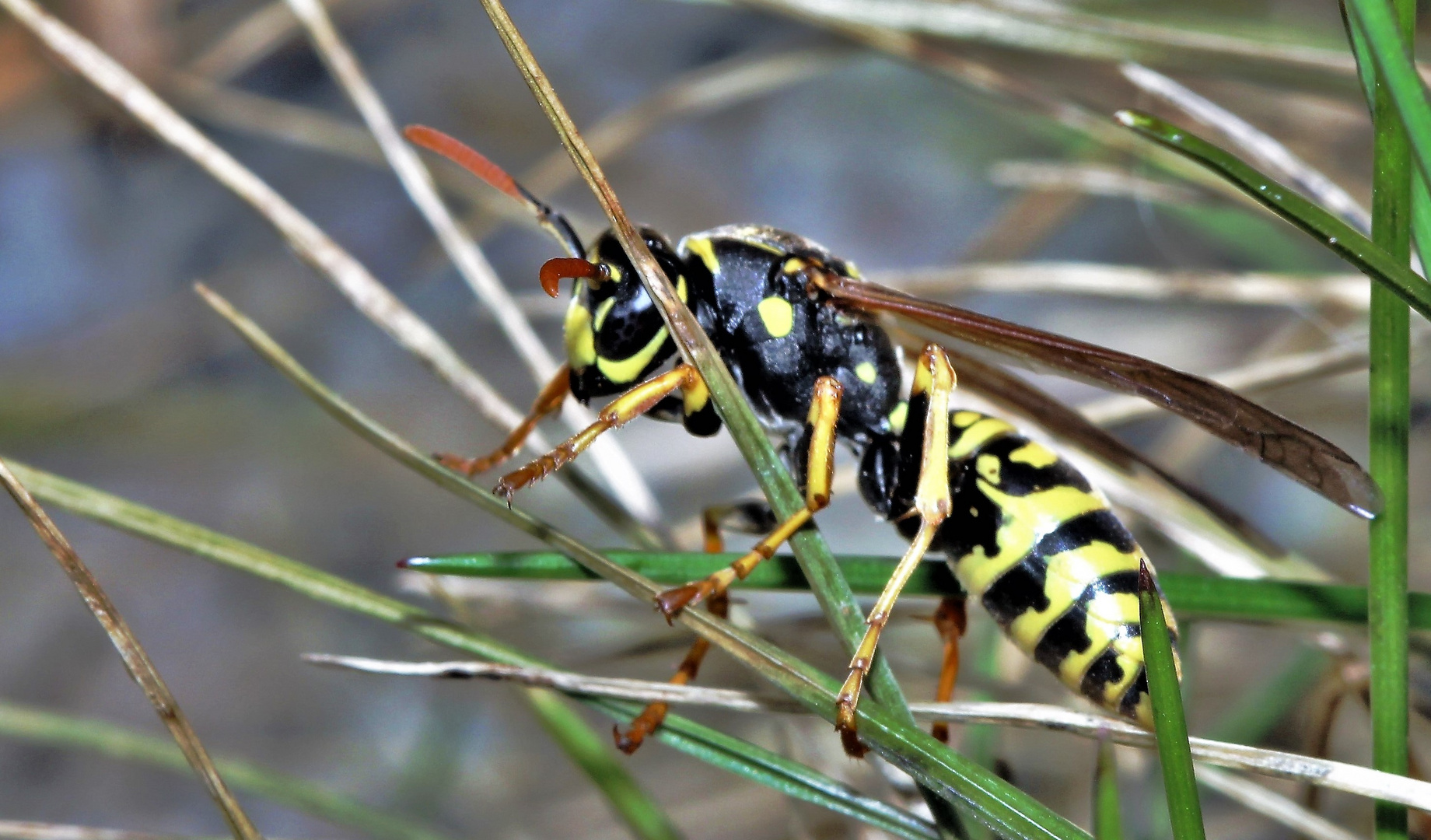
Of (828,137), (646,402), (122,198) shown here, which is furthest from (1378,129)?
(122,198)

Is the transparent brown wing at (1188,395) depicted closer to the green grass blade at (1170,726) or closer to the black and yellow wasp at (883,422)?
the black and yellow wasp at (883,422)

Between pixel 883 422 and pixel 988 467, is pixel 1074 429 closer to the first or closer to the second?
pixel 988 467

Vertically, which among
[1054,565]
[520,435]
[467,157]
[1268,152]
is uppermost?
[1268,152]

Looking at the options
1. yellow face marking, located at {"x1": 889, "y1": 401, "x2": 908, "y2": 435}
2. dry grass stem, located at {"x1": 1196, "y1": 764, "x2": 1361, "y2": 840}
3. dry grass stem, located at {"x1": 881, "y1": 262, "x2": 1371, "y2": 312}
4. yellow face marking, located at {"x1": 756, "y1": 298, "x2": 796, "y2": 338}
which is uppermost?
dry grass stem, located at {"x1": 881, "y1": 262, "x2": 1371, "y2": 312}

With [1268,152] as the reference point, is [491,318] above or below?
above

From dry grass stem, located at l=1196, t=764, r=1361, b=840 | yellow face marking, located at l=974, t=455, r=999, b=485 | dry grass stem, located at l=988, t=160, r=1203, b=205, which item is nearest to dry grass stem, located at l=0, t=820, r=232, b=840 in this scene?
yellow face marking, located at l=974, t=455, r=999, b=485

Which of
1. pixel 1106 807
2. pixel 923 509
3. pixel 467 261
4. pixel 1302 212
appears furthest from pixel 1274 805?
pixel 467 261

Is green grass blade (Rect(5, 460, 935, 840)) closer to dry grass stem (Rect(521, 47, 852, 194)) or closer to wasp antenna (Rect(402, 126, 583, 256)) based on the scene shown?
wasp antenna (Rect(402, 126, 583, 256))

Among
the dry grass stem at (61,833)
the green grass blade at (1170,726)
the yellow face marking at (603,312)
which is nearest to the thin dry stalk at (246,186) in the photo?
the yellow face marking at (603,312)
